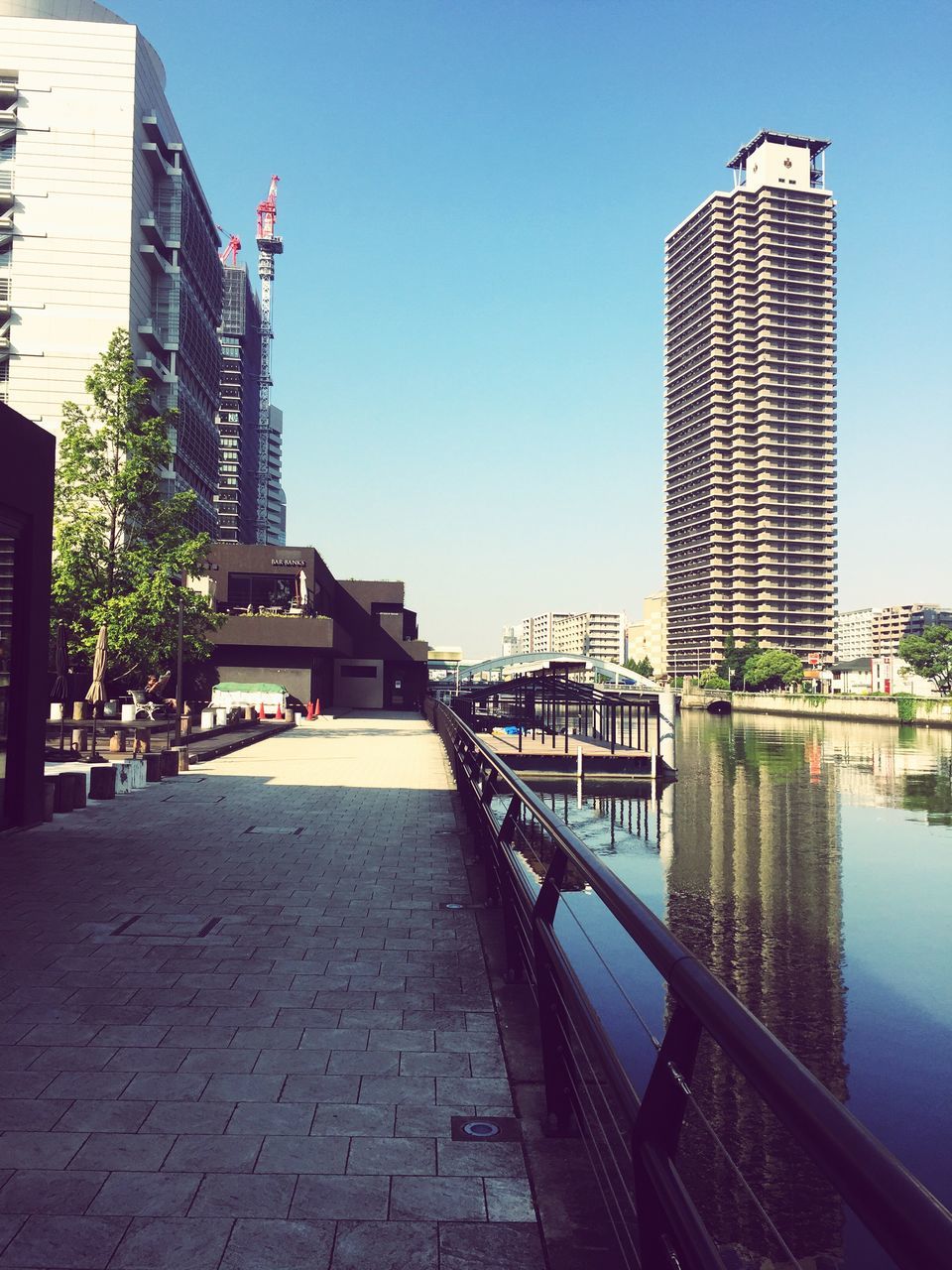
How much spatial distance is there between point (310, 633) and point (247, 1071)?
147ft

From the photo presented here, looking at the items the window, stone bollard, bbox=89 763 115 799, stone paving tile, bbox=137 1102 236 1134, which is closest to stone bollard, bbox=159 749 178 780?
stone bollard, bbox=89 763 115 799

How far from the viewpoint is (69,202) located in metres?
54.3

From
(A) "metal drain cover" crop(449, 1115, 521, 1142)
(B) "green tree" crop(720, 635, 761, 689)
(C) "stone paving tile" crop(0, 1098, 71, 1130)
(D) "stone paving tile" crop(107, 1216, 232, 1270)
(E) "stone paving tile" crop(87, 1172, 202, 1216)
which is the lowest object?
(A) "metal drain cover" crop(449, 1115, 521, 1142)

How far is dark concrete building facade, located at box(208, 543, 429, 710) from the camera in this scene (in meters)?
48.6

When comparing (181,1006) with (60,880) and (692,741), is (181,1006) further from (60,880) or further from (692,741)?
(692,741)

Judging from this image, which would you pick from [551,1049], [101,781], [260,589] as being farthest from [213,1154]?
[260,589]

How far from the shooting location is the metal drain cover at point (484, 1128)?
3.70 metres

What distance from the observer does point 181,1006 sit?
207 inches

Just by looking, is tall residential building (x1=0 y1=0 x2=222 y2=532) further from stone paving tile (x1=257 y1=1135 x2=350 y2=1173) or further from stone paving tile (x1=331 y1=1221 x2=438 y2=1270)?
stone paving tile (x1=331 y1=1221 x2=438 y2=1270)

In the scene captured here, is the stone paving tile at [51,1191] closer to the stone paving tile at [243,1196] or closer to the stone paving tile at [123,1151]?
the stone paving tile at [123,1151]

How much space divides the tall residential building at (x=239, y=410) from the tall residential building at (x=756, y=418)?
7984cm

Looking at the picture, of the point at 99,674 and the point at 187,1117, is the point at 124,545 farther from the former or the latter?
the point at 187,1117

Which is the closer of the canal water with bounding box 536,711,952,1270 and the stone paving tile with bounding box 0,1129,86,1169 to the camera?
the stone paving tile with bounding box 0,1129,86,1169

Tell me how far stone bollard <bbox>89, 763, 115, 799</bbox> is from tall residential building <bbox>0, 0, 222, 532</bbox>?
41.8 metres
